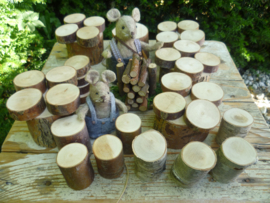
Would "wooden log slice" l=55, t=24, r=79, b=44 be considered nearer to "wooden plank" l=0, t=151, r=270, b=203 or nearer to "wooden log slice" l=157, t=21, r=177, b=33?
"wooden log slice" l=157, t=21, r=177, b=33

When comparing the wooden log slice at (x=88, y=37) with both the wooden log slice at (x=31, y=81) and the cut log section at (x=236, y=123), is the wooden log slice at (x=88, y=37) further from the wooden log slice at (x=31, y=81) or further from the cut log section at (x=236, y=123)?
the cut log section at (x=236, y=123)

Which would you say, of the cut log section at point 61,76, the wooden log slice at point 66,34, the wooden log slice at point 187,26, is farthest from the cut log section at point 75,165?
the wooden log slice at point 187,26

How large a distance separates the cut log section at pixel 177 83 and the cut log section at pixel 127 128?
1.59 ft

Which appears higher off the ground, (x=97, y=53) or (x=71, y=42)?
(x=71, y=42)

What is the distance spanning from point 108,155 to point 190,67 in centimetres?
137

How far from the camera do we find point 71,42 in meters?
2.85

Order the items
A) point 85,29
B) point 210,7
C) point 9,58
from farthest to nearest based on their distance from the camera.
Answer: point 210,7
point 9,58
point 85,29

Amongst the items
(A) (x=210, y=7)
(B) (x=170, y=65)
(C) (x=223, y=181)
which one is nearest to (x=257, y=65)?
(A) (x=210, y=7)

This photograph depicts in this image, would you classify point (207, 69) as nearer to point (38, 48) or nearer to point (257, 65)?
point (257, 65)

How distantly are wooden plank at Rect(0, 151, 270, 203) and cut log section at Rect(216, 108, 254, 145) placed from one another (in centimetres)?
41

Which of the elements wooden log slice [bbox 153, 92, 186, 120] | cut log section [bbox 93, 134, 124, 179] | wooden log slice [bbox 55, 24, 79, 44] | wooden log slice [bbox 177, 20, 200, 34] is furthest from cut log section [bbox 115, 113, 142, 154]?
wooden log slice [bbox 177, 20, 200, 34]

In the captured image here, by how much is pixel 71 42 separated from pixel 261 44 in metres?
3.78

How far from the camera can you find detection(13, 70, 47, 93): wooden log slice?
2.06 metres

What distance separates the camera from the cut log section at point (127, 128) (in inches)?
73.1
